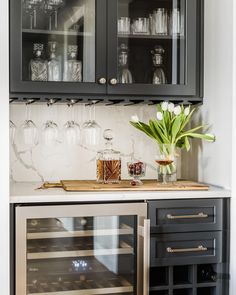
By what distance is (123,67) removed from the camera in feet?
9.25

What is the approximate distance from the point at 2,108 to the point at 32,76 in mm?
332

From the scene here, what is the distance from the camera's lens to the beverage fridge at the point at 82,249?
2469 mm

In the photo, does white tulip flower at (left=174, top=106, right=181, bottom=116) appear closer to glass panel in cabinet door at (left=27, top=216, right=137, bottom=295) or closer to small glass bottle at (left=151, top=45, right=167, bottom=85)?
small glass bottle at (left=151, top=45, right=167, bottom=85)

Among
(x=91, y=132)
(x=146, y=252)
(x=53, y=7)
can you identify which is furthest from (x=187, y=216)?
(x=53, y=7)

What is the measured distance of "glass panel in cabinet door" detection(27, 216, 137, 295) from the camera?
253 cm

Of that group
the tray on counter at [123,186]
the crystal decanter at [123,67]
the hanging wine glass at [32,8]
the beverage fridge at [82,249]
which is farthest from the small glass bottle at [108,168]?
the hanging wine glass at [32,8]

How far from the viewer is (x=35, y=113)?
3.03 metres

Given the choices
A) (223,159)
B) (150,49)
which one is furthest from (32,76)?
(223,159)

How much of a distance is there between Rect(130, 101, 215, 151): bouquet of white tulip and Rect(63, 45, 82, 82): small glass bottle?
370 millimetres

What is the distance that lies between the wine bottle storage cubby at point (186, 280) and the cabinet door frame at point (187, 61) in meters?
0.90

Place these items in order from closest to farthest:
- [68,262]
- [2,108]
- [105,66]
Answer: [2,108], [68,262], [105,66]

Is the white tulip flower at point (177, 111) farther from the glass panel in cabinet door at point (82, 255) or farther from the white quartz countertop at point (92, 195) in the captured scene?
the glass panel in cabinet door at point (82, 255)

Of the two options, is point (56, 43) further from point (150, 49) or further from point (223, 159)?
point (223, 159)

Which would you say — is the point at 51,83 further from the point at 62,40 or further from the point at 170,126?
the point at 170,126
